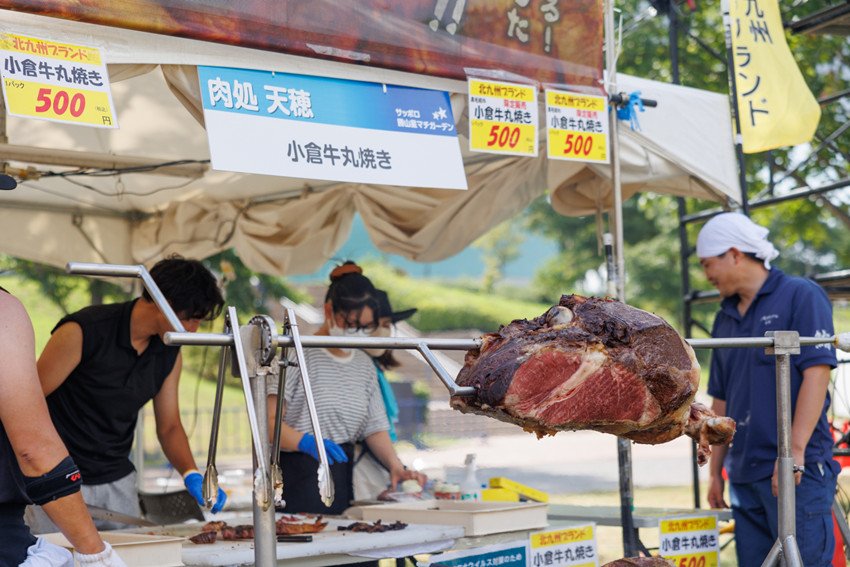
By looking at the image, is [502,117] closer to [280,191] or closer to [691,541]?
[691,541]

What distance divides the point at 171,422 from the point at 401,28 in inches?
82.1

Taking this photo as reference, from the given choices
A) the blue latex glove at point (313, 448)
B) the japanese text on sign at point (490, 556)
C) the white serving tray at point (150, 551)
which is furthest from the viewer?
the blue latex glove at point (313, 448)

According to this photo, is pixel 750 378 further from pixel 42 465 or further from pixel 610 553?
pixel 610 553

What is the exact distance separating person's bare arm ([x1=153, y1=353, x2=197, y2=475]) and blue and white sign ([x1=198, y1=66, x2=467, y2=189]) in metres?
1.51

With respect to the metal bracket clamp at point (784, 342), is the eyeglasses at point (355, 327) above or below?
above

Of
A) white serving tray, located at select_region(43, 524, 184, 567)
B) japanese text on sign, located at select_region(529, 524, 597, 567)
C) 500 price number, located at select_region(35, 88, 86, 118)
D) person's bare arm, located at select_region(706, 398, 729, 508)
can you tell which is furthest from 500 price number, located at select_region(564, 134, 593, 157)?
white serving tray, located at select_region(43, 524, 184, 567)

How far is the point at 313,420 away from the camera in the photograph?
1.73m

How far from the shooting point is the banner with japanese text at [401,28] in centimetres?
263

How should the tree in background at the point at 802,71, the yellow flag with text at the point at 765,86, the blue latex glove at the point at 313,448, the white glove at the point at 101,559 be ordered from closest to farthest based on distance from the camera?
the white glove at the point at 101,559
the blue latex glove at the point at 313,448
the yellow flag with text at the point at 765,86
the tree in background at the point at 802,71

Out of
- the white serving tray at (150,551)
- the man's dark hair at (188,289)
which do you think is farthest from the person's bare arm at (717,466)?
the white serving tray at (150,551)

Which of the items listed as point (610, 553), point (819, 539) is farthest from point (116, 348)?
point (610, 553)

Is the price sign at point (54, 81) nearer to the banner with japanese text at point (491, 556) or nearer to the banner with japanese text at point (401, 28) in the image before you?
the banner with japanese text at point (401, 28)

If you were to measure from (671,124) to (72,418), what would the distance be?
9.44 ft

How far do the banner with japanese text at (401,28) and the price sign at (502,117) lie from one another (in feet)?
0.25
